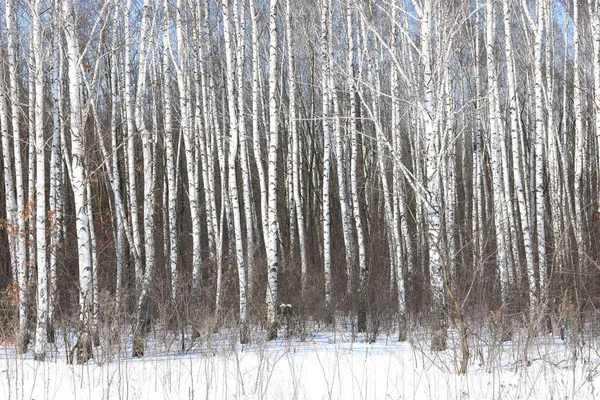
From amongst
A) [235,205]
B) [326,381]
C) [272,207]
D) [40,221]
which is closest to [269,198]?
[272,207]

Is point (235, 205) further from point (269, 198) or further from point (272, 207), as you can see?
point (272, 207)

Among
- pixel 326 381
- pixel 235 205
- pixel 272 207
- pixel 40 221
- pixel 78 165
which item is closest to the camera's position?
pixel 326 381

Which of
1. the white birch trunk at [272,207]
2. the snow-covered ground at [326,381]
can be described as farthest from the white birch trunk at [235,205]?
the snow-covered ground at [326,381]

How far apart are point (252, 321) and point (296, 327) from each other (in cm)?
69

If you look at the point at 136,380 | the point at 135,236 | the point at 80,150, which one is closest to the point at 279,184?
the point at 135,236

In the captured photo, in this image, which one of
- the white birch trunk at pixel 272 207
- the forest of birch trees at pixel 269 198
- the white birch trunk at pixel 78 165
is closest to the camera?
the white birch trunk at pixel 78 165

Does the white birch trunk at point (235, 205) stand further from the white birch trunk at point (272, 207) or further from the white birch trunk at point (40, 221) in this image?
the white birch trunk at point (40, 221)

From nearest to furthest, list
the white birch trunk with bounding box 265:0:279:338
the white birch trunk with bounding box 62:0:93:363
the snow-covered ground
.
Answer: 1. the snow-covered ground
2. the white birch trunk with bounding box 62:0:93:363
3. the white birch trunk with bounding box 265:0:279:338

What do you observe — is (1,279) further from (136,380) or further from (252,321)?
(136,380)

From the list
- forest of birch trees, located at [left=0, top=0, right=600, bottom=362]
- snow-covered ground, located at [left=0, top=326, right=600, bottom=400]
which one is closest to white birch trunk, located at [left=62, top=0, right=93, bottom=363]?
forest of birch trees, located at [left=0, top=0, right=600, bottom=362]

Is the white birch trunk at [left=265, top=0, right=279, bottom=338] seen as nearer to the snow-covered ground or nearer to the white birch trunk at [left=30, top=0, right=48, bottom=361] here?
the snow-covered ground

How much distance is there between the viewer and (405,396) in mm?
5434

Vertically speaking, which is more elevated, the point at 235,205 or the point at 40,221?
the point at 235,205

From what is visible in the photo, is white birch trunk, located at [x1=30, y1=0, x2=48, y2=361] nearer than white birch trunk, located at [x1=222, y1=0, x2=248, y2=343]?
Yes
